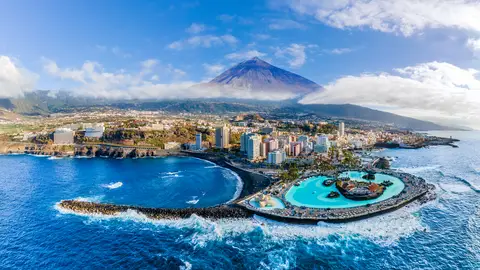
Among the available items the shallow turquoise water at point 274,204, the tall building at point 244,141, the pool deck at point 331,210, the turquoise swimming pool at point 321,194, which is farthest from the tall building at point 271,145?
the shallow turquoise water at point 274,204

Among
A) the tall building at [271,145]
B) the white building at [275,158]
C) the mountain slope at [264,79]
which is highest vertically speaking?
the mountain slope at [264,79]

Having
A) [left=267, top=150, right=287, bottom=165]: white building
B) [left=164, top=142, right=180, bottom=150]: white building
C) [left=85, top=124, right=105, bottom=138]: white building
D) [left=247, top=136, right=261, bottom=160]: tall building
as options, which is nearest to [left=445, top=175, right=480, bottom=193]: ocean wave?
[left=267, top=150, right=287, bottom=165]: white building

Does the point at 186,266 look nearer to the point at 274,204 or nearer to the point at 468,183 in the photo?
the point at 274,204

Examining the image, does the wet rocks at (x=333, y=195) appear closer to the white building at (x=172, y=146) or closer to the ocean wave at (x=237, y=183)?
the ocean wave at (x=237, y=183)

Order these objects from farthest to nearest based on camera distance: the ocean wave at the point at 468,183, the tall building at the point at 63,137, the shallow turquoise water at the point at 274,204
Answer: the tall building at the point at 63,137 → the ocean wave at the point at 468,183 → the shallow turquoise water at the point at 274,204

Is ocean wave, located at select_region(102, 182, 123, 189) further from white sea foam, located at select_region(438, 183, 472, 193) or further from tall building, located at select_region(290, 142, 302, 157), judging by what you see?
white sea foam, located at select_region(438, 183, 472, 193)
